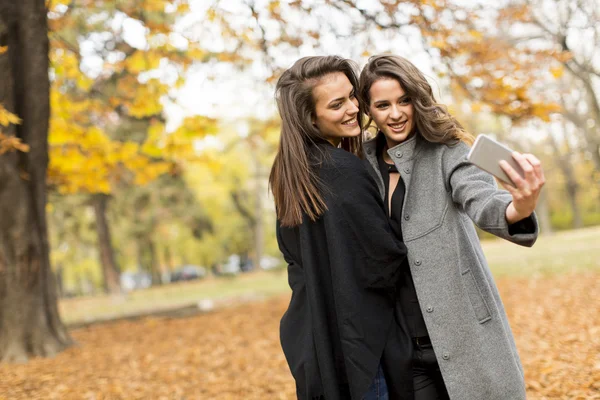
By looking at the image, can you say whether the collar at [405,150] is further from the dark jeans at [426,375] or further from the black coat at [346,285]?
the dark jeans at [426,375]

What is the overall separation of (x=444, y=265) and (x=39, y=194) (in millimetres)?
7215

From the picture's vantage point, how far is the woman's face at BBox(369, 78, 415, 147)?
2.61 meters

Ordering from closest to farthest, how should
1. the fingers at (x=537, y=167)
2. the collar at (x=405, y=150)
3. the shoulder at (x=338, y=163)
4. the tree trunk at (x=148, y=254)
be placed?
the fingers at (x=537, y=167), the shoulder at (x=338, y=163), the collar at (x=405, y=150), the tree trunk at (x=148, y=254)

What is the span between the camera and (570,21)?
1269cm

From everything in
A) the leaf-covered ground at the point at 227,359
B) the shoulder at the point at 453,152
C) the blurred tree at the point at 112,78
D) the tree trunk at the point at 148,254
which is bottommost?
the leaf-covered ground at the point at 227,359

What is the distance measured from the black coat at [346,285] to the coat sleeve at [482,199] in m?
0.32

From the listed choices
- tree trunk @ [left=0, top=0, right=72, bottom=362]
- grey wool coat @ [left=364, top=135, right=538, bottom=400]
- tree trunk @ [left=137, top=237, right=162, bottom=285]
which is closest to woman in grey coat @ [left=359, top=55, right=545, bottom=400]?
grey wool coat @ [left=364, top=135, right=538, bottom=400]

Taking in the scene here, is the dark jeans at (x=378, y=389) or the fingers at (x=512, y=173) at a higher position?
the fingers at (x=512, y=173)

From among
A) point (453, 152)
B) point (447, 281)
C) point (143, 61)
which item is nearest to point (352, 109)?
point (453, 152)

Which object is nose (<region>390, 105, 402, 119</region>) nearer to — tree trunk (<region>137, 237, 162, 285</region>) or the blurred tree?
the blurred tree

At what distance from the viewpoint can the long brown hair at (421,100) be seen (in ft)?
8.25

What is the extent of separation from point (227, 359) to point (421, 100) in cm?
604

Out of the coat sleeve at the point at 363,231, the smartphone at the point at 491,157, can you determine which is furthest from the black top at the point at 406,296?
the smartphone at the point at 491,157

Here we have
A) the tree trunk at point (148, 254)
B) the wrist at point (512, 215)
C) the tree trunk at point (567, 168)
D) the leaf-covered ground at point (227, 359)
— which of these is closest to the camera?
the wrist at point (512, 215)
